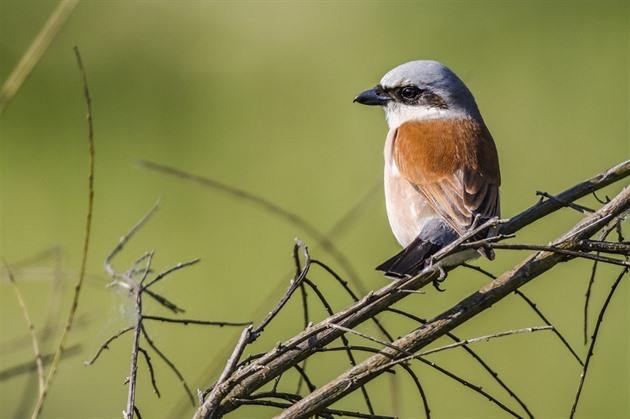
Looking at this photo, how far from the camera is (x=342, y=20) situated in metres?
7.89

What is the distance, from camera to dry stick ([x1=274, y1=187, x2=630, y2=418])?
184 centimetres

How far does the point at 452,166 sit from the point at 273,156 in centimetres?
353

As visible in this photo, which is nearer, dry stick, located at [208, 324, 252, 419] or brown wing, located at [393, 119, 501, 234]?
dry stick, located at [208, 324, 252, 419]

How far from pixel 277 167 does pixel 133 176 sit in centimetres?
91

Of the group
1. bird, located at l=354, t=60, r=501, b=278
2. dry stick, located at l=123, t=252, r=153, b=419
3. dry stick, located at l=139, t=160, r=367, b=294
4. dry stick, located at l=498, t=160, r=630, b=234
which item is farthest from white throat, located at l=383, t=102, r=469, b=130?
dry stick, located at l=123, t=252, r=153, b=419

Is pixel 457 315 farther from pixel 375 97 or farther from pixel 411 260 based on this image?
pixel 375 97

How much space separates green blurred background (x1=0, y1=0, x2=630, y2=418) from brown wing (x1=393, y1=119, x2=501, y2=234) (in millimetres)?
856

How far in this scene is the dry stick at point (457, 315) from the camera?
Answer: 1844 millimetres

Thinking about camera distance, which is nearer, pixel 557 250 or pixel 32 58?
pixel 557 250

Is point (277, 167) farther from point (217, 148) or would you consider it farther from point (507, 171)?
point (507, 171)

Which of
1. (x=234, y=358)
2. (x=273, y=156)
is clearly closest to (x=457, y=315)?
(x=234, y=358)

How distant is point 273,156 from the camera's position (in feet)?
21.6

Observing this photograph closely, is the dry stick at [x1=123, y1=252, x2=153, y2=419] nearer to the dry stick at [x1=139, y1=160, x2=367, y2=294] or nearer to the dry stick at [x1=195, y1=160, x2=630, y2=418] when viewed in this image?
the dry stick at [x1=195, y1=160, x2=630, y2=418]

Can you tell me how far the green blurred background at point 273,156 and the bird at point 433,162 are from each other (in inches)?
26.6
